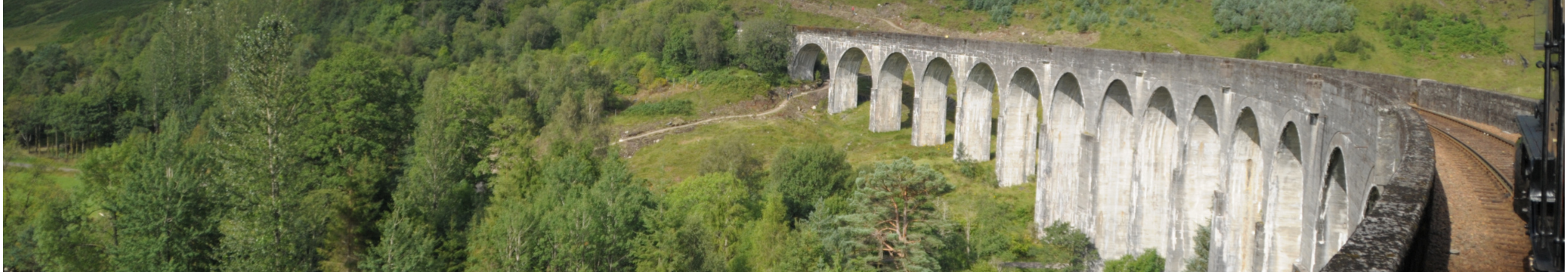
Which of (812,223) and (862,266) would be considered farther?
(812,223)

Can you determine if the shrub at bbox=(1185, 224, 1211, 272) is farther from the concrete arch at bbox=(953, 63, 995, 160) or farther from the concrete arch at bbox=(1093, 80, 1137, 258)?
the concrete arch at bbox=(953, 63, 995, 160)

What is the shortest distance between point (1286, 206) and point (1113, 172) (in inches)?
407

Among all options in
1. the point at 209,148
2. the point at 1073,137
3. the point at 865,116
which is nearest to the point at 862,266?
the point at 1073,137

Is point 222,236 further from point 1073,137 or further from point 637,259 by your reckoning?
point 1073,137

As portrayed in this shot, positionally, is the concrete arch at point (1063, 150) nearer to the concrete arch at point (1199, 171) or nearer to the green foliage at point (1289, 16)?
the concrete arch at point (1199, 171)

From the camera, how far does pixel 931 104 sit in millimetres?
46125

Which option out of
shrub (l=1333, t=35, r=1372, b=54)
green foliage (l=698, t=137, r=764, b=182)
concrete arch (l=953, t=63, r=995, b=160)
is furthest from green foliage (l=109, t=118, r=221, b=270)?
shrub (l=1333, t=35, r=1372, b=54)

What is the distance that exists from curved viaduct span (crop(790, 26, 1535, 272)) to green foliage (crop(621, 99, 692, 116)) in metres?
11.4

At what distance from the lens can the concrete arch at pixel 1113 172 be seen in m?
30.4

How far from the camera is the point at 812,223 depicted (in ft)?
96.6

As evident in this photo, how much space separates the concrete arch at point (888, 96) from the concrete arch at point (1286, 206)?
29.0 metres

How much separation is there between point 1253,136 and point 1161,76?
4.01m

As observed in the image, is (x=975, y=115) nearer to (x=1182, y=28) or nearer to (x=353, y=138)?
(x=353, y=138)

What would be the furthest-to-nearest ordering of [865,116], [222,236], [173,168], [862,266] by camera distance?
[865,116], [173,168], [222,236], [862,266]
